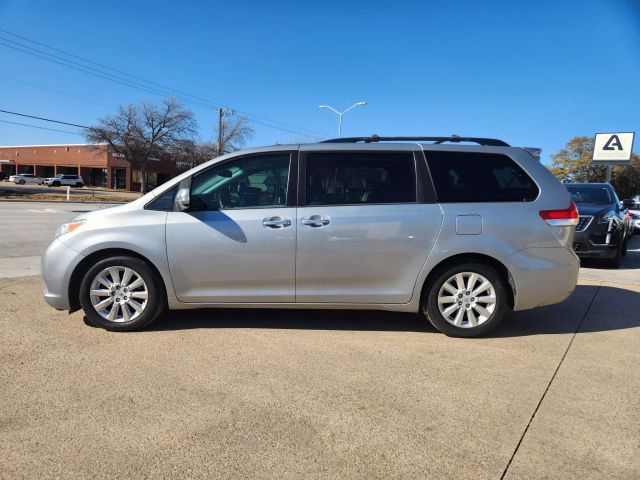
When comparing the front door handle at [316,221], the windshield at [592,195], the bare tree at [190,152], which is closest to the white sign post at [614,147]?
the windshield at [592,195]

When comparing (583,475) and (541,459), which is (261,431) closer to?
(541,459)

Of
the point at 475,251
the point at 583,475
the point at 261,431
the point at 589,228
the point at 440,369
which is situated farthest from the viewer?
the point at 589,228

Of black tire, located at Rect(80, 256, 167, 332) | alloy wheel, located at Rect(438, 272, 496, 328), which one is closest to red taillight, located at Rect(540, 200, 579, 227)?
alloy wheel, located at Rect(438, 272, 496, 328)

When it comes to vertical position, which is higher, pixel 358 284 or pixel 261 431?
pixel 358 284

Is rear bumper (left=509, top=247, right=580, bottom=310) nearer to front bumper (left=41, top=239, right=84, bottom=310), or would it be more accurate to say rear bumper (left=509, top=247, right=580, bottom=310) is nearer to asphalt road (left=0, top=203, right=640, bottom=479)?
asphalt road (left=0, top=203, right=640, bottom=479)

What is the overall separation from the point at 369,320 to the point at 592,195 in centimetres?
760

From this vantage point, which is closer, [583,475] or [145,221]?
[583,475]

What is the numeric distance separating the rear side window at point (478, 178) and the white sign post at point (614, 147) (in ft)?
64.7

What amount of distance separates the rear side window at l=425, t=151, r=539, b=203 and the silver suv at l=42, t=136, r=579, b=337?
0.04 feet

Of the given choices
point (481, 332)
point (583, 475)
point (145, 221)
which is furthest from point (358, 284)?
point (583, 475)

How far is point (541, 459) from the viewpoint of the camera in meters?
2.56

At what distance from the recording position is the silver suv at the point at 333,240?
4336 mm

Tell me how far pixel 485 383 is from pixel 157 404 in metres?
2.32

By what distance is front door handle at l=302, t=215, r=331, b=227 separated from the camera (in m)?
4.32
